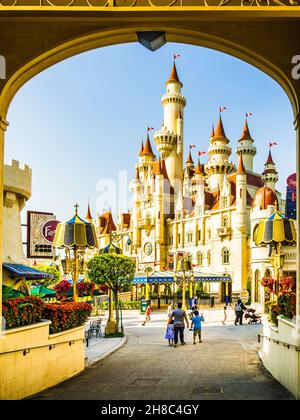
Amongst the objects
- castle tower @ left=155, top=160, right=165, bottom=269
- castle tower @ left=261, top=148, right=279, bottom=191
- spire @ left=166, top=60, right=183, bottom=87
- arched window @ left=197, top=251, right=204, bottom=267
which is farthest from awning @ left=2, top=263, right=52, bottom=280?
spire @ left=166, top=60, right=183, bottom=87

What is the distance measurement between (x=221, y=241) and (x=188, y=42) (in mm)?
50541

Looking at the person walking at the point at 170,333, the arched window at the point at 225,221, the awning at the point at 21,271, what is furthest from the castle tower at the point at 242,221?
the awning at the point at 21,271

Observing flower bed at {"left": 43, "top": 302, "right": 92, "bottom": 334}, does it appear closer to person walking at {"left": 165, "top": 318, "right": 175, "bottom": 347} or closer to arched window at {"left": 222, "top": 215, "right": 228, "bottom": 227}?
person walking at {"left": 165, "top": 318, "right": 175, "bottom": 347}

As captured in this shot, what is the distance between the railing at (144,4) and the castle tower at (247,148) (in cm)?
6224

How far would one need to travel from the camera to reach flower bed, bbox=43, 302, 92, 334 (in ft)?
36.3

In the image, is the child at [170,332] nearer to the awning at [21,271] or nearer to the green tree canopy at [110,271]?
the awning at [21,271]

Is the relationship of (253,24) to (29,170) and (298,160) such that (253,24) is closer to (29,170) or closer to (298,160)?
(298,160)

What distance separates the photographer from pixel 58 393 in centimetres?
948

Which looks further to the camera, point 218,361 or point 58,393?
point 218,361

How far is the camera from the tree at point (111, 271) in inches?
976

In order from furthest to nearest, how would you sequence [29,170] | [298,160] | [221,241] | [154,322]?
[221,241] → [154,322] → [29,170] → [298,160]

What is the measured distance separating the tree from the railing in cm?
1920

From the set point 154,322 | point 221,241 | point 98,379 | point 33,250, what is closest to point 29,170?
Result: point 33,250

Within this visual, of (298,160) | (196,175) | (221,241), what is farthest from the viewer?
(196,175)
